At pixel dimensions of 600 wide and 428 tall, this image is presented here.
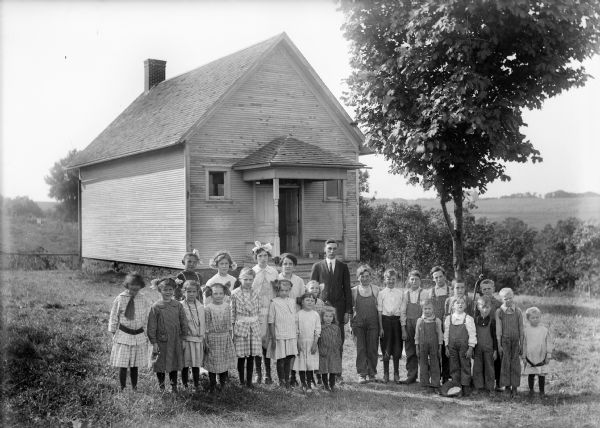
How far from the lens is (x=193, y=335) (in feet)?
24.5

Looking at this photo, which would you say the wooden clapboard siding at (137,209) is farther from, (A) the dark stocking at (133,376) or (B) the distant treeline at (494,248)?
(A) the dark stocking at (133,376)

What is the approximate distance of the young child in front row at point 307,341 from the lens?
7.84 metres

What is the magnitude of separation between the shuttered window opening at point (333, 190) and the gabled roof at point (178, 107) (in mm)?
1648

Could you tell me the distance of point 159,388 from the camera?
287 inches

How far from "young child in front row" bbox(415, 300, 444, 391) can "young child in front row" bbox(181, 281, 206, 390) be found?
298cm

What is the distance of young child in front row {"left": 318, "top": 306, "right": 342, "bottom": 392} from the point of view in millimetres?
7863

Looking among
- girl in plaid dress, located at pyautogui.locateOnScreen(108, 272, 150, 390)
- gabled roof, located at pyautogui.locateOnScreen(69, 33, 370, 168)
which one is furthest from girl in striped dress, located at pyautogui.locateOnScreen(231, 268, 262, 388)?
gabled roof, located at pyautogui.locateOnScreen(69, 33, 370, 168)

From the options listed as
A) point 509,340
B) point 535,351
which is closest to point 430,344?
point 509,340

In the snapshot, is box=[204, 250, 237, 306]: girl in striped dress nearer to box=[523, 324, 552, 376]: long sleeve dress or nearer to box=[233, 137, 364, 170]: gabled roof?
box=[523, 324, 552, 376]: long sleeve dress

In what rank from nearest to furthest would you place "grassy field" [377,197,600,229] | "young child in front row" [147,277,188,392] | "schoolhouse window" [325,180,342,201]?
"young child in front row" [147,277,188,392], "schoolhouse window" [325,180,342,201], "grassy field" [377,197,600,229]

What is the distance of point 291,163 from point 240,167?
1.91 metres

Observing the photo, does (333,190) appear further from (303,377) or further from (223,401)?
(223,401)

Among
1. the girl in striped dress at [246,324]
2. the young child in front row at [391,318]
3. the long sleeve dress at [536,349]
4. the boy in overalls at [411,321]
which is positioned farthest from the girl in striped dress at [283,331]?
the long sleeve dress at [536,349]

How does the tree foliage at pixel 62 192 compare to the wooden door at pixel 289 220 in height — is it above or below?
above
